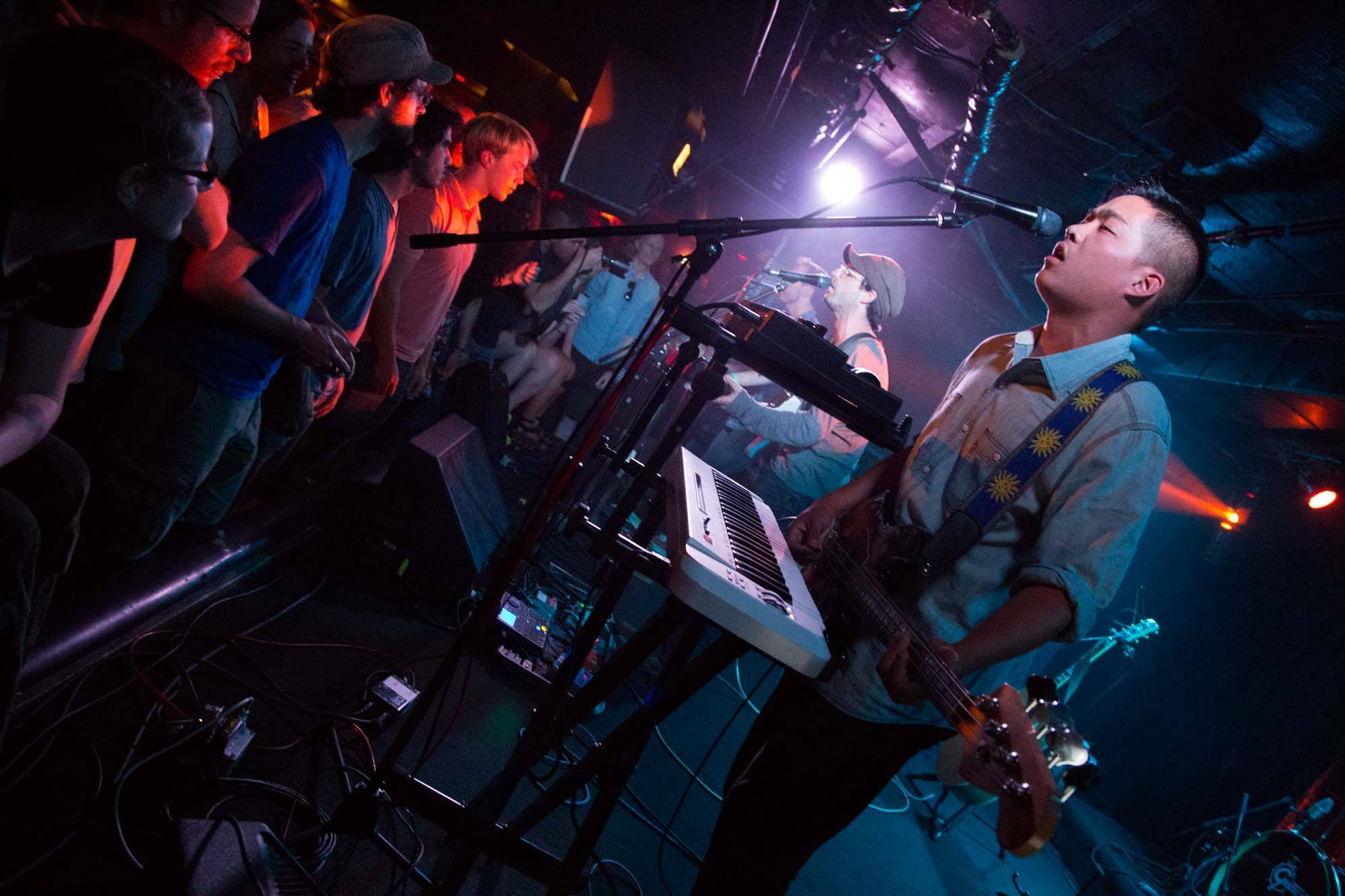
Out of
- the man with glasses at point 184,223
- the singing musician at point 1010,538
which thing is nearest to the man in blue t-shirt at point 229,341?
the man with glasses at point 184,223

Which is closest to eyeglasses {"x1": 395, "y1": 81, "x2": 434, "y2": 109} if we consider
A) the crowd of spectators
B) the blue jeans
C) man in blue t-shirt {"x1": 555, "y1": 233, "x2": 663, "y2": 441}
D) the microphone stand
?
the crowd of spectators

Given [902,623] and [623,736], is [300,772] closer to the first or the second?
[623,736]

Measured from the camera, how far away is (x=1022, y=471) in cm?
172

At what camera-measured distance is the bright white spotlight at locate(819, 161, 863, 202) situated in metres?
8.16

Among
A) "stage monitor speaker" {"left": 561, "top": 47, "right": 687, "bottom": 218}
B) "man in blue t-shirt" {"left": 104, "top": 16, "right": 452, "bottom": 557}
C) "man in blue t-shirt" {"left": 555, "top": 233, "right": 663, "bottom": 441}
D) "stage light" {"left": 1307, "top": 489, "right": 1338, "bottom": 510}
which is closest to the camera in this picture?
"man in blue t-shirt" {"left": 104, "top": 16, "right": 452, "bottom": 557}

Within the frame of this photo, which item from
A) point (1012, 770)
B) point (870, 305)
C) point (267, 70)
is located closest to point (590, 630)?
point (1012, 770)

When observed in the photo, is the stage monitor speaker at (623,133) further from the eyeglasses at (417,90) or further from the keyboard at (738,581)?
the keyboard at (738,581)

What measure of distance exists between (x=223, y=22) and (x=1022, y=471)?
3.07 metres

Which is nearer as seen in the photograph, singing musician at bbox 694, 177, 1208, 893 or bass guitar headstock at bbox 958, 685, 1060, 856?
bass guitar headstock at bbox 958, 685, 1060, 856

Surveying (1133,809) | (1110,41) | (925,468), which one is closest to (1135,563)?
(1133,809)

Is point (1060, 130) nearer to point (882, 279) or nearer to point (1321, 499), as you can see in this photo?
point (882, 279)

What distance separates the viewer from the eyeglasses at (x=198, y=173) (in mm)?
1377

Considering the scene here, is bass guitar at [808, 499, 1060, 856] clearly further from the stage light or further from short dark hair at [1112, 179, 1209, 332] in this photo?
the stage light

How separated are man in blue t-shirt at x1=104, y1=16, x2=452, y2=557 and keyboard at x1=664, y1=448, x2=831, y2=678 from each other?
1.65m
